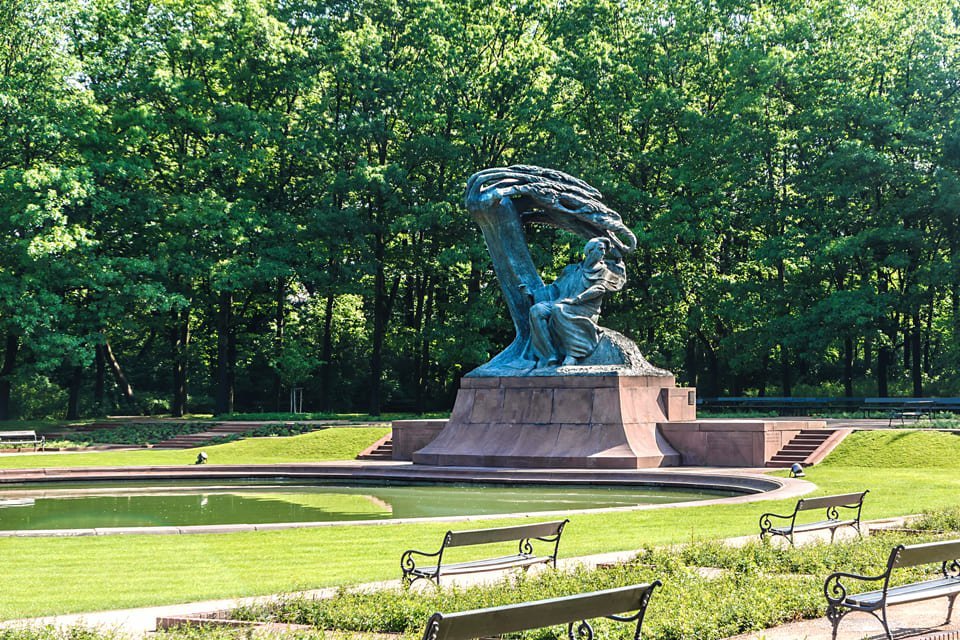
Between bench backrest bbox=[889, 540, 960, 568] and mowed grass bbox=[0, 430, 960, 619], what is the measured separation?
11.9 feet

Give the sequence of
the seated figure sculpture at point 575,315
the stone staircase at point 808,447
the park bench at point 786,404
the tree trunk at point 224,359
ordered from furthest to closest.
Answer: the tree trunk at point 224,359, the park bench at point 786,404, the seated figure sculpture at point 575,315, the stone staircase at point 808,447

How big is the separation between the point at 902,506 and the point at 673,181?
101 feet

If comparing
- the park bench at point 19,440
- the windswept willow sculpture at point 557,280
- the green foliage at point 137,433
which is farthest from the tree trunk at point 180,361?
the windswept willow sculpture at point 557,280

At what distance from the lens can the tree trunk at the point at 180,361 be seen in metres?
46.4

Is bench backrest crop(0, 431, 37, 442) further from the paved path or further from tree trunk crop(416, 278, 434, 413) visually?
the paved path

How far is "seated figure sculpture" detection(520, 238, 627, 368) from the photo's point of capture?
27344 mm

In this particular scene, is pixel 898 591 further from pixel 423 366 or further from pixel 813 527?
pixel 423 366

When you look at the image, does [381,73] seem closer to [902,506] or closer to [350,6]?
[350,6]

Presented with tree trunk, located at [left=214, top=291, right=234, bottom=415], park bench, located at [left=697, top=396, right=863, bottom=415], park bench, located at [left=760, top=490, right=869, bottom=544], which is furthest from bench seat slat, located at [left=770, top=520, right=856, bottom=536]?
tree trunk, located at [left=214, top=291, right=234, bottom=415]

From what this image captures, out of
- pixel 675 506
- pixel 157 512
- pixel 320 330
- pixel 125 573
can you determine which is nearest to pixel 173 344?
pixel 320 330

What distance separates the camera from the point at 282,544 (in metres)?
13.3

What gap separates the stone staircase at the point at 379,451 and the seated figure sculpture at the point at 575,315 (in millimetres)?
5395

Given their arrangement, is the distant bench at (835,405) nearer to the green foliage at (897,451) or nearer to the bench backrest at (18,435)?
the green foliage at (897,451)

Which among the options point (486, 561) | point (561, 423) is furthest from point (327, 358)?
point (486, 561)
